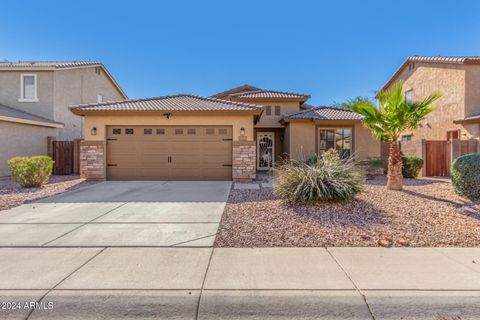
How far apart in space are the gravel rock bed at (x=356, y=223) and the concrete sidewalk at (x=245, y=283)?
0.38m

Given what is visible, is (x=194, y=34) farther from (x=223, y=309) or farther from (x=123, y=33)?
(x=223, y=309)

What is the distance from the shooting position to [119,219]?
6.09 meters

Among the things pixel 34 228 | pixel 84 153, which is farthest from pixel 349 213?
pixel 84 153

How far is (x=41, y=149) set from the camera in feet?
49.9

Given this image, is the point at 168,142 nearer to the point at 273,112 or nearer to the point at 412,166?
the point at 273,112

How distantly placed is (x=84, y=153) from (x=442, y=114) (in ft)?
68.7

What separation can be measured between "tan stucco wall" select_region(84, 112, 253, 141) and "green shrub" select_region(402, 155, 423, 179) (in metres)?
7.56

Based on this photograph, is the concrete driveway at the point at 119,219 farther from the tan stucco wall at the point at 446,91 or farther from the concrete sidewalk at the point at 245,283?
the tan stucco wall at the point at 446,91

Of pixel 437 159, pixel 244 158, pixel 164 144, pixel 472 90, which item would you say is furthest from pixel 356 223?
pixel 472 90

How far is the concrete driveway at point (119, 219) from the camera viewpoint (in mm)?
4809

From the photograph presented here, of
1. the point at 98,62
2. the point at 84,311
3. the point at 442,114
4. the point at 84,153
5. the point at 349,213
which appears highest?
the point at 98,62

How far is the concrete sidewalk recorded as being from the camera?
9.33 ft

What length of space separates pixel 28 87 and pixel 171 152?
39.5ft

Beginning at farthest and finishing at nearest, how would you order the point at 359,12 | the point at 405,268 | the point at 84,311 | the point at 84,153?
the point at 359,12, the point at 84,153, the point at 405,268, the point at 84,311
